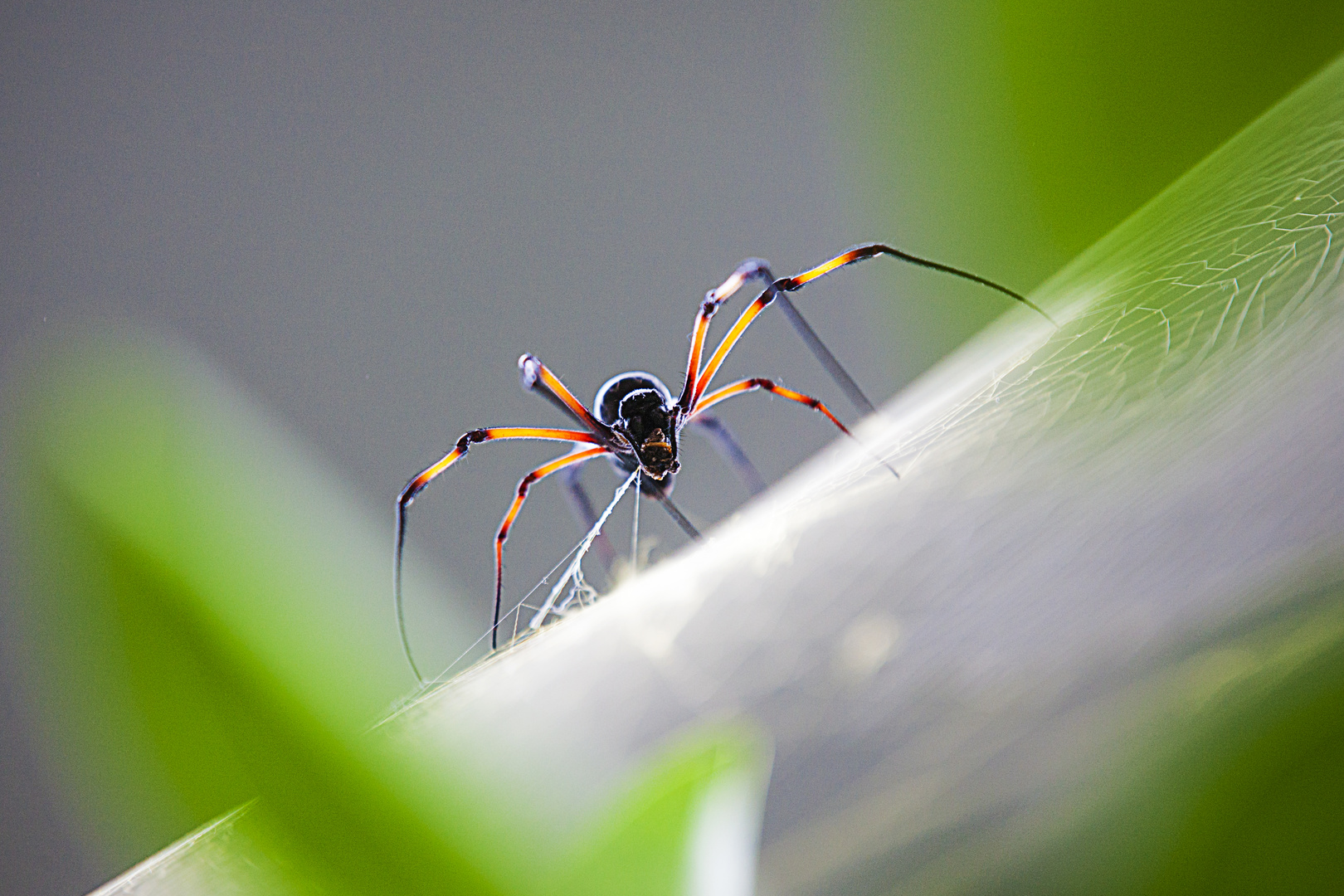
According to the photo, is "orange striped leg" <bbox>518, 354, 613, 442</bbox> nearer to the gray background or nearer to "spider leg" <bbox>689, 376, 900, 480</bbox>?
"spider leg" <bbox>689, 376, 900, 480</bbox>

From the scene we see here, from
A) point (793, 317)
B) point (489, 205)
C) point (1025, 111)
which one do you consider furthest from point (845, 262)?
point (489, 205)

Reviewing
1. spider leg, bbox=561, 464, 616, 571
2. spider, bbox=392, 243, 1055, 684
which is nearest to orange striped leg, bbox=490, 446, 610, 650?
spider, bbox=392, 243, 1055, 684

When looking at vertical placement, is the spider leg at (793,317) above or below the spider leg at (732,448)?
above

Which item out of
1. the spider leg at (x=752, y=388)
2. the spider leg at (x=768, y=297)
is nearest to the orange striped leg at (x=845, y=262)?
the spider leg at (x=768, y=297)

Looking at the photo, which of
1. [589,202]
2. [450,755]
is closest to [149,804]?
[450,755]

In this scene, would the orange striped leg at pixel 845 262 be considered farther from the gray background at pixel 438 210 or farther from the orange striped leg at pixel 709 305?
the gray background at pixel 438 210

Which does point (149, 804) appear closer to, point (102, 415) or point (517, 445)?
point (102, 415)
